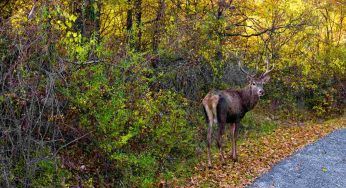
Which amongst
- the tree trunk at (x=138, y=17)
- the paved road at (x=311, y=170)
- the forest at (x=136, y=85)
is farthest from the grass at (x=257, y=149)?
the tree trunk at (x=138, y=17)

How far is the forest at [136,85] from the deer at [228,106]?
64cm

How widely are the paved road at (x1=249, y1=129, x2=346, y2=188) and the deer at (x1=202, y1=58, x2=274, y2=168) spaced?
1333 mm

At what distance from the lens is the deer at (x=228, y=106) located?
34.5 feet

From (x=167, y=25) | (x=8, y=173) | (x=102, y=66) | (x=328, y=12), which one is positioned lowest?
(x=8, y=173)

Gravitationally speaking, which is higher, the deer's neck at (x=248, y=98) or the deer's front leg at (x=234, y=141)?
the deer's neck at (x=248, y=98)

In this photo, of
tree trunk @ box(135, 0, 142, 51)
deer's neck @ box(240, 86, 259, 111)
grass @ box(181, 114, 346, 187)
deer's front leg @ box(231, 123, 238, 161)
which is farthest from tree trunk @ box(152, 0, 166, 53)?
grass @ box(181, 114, 346, 187)

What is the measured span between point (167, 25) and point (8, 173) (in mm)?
7409

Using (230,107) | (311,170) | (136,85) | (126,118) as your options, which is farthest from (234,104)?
(126,118)

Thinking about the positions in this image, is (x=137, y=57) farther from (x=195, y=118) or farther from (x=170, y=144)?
(x=195, y=118)

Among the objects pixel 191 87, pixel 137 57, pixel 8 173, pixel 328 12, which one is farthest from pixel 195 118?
pixel 328 12

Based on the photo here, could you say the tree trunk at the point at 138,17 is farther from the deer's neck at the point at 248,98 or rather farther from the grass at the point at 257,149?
the grass at the point at 257,149

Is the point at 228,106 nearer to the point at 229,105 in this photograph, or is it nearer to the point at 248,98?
the point at 229,105

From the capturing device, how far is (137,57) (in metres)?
9.41

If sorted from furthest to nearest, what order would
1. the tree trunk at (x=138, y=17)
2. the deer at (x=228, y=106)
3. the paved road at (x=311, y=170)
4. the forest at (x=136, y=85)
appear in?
1. the tree trunk at (x=138, y=17)
2. the deer at (x=228, y=106)
3. the paved road at (x=311, y=170)
4. the forest at (x=136, y=85)
